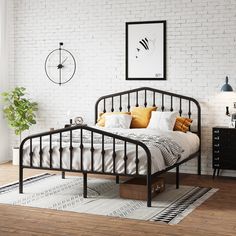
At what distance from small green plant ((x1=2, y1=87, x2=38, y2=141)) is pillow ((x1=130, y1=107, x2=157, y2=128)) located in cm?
203

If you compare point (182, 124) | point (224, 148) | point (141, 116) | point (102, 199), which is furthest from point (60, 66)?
point (102, 199)

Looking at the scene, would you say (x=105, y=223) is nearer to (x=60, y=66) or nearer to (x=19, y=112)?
(x=19, y=112)

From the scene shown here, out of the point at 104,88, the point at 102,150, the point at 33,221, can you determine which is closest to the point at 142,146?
the point at 102,150

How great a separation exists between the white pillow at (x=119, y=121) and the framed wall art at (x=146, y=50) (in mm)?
886

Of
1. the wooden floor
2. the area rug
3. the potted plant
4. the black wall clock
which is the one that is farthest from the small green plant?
the wooden floor

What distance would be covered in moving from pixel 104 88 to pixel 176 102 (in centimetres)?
134

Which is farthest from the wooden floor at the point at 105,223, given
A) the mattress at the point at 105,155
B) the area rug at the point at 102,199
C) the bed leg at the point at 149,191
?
the mattress at the point at 105,155

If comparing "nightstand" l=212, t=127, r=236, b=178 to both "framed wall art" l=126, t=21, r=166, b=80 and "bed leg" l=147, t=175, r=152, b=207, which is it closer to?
"framed wall art" l=126, t=21, r=166, b=80

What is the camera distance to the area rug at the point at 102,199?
19.3 ft

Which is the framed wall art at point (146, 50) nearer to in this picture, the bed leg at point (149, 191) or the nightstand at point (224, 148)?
the nightstand at point (224, 148)

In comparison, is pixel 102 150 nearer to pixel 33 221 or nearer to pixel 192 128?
pixel 33 221

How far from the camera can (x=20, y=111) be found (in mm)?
9320

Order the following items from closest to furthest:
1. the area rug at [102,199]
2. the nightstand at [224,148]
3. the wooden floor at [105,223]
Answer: the wooden floor at [105,223], the area rug at [102,199], the nightstand at [224,148]

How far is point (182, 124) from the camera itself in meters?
8.23
